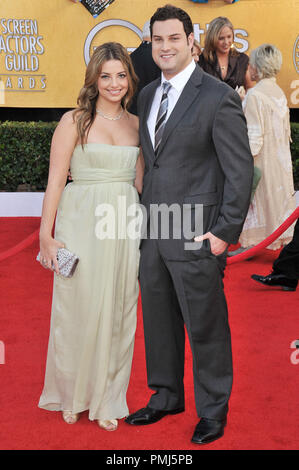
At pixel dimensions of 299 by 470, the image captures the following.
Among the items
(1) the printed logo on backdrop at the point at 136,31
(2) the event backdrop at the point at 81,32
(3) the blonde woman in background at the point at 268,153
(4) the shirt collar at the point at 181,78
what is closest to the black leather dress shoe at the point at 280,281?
(3) the blonde woman in background at the point at 268,153

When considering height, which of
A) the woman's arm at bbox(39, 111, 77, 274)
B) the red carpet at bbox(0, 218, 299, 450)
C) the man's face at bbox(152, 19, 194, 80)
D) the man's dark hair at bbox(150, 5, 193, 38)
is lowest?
the red carpet at bbox(0, 218, 299, 450)

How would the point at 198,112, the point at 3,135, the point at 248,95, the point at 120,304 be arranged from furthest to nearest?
the point at 3,135 < the point at 248,95 < the point at 120,304 < the point at 198,112

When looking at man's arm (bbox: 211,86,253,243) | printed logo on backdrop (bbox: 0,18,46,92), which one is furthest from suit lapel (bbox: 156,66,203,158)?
printed logo on backdrop (bbox: 0,18,46,92)

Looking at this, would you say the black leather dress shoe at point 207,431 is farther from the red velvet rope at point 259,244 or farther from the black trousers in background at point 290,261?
the black trousers in background at point 290,261

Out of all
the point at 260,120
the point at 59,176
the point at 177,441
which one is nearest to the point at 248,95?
the point at 260,120

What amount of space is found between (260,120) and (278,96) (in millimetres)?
282

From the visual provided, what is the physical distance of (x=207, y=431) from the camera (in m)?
2.81

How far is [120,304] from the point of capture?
118 inches

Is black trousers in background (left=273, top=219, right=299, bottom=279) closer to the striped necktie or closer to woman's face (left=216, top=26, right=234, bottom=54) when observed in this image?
woman's face (left=216, top=26, right=234, bottom=54)

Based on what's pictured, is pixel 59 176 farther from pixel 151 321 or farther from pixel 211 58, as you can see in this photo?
pixel 211 58

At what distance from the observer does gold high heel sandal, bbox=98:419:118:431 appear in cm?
294

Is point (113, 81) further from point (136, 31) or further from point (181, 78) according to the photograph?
point (136, 31)

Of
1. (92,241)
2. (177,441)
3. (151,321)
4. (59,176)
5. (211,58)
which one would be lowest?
(177,441)

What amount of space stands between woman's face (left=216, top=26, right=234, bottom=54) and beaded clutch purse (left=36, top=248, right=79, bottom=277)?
3.78 meters
